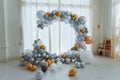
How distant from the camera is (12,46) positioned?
6652mm

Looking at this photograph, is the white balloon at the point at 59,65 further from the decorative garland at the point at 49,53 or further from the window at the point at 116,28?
the window at the point at 116,28

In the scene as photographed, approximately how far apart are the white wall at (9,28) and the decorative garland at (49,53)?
77 centimetres

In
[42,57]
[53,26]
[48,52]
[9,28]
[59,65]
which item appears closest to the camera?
[59,65]

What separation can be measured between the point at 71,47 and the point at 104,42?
1.38 meters

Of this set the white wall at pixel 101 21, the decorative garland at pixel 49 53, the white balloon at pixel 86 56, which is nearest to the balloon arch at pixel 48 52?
the decorative garland at pixel 49 53

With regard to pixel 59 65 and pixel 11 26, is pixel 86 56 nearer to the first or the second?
pixel 59 65

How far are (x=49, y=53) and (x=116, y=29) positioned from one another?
2.46m

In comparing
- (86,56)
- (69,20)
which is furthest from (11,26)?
(86,56)

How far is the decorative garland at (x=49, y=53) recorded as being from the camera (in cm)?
577

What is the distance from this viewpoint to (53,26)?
6930 mm

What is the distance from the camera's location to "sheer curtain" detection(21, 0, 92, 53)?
663cm

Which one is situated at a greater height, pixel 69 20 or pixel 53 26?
pixel 69 20

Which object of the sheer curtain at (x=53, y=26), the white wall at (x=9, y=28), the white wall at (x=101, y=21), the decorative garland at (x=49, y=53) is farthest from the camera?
the white wall at (x=101, y=21)

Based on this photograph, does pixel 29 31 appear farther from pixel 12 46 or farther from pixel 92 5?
pixel 92 5
